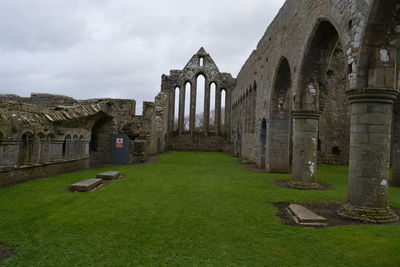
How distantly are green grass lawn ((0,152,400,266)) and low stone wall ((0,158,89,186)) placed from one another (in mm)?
633

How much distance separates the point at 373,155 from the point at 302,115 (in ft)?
12.8

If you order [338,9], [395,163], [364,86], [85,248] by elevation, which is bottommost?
[85,248]

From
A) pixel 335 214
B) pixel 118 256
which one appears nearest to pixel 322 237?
pixel 335 214

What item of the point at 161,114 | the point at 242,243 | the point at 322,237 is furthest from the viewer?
the point at 161,114

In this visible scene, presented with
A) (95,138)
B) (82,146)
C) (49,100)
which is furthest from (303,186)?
(49,100)

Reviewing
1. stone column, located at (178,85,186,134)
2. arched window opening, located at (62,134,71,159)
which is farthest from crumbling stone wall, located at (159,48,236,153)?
arched window opening, located at (62,134,71,159)

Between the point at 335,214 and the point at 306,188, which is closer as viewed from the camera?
the point at 335,214

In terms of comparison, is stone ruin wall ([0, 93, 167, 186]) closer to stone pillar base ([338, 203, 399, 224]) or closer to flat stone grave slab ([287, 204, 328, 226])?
flat stone grave slab ([287, 204, 328, 226])

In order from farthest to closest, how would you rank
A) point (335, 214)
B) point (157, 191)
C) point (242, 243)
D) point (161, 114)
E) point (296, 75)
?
1. point (161, 114)
2. point (296, 75)
3. point (157, 191)
4. point (335, 214)
5. point (242, 243)

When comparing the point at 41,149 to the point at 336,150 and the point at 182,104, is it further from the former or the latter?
the point at 182,104

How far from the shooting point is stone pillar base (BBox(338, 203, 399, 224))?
5.59m

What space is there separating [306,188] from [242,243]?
5.64 meters

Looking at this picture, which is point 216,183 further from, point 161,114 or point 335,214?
point 161,114

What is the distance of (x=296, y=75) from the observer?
998 centimetres
